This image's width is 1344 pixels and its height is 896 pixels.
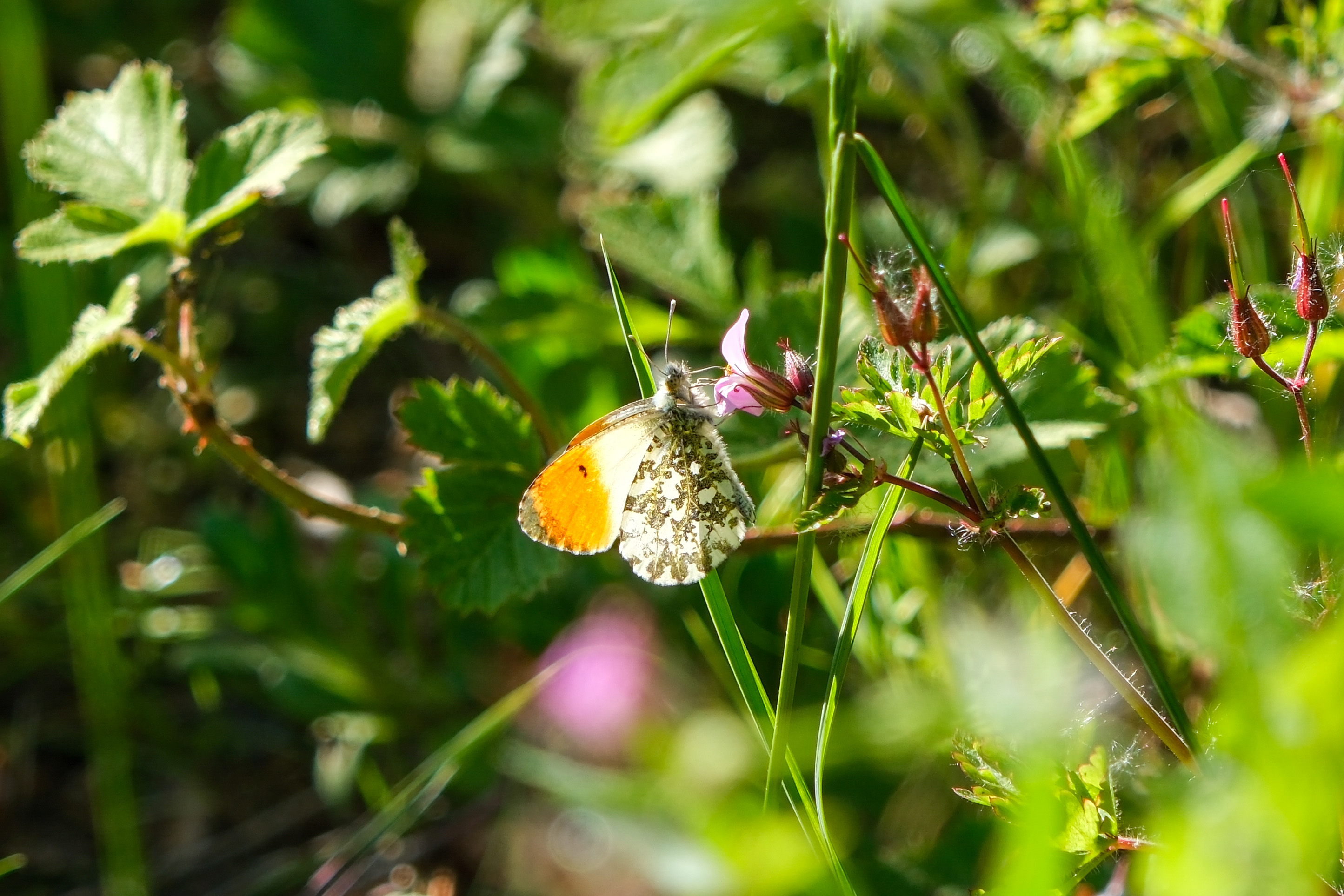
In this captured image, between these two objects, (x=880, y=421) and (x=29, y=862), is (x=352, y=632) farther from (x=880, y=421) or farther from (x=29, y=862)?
(x=880, y=421)

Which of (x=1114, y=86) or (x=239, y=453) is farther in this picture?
(x=1114, y=86)

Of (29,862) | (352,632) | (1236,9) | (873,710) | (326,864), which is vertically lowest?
(29,862)

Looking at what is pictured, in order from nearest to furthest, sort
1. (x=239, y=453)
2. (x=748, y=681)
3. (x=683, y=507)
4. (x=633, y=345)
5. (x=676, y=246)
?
(x=748, y=681) → (x=633, y=345) → (x=683, y=507) → (x=239, y=453) → (x=676, y=246)

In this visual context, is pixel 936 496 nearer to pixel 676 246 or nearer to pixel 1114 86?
pixel 1114 86

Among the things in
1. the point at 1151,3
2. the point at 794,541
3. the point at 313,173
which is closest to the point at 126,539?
the point at 313,173

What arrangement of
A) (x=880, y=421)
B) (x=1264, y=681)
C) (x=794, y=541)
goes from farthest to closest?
(x=794, y=541), (x=880, y=421), (x=1264, y=681)

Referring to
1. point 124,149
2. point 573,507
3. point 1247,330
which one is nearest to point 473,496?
point 573,507

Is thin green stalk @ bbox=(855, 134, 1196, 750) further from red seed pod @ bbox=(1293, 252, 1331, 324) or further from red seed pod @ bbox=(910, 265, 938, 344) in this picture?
red seed pod @ bbox=(1293, 252, 1331, 324)
